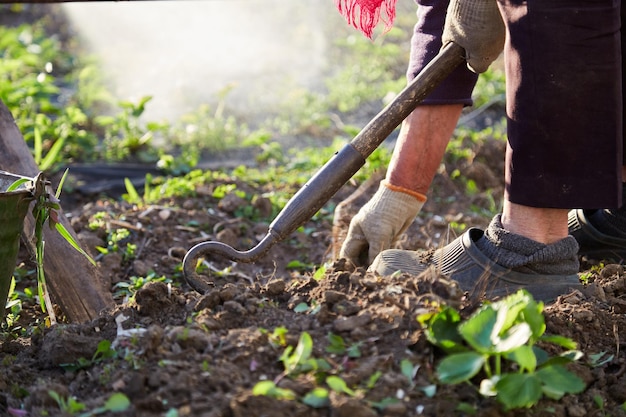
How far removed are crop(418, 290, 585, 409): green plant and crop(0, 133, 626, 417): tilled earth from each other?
68mm

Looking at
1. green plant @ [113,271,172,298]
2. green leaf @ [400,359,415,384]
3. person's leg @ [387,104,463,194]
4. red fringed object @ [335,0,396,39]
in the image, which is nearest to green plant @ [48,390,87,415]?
green leaf @ [400,359,415,384]

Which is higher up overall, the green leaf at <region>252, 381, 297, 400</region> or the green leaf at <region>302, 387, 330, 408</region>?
the green leaf at <region>252, 381, 297, 400</region>

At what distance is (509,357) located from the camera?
5.69 feet

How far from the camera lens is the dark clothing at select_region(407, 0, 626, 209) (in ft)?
7.14

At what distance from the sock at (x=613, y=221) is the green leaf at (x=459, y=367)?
1.39m

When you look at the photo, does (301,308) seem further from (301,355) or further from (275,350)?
(301,355)

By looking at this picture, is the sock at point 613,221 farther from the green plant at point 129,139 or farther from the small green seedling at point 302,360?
the green plant at point 129,139

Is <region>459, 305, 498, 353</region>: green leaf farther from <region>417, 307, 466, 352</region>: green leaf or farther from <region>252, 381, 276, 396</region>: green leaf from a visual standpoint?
<region>252, 381, 276, 396</region>: green leaf

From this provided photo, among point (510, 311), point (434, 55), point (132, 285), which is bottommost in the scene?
point (132, 285)

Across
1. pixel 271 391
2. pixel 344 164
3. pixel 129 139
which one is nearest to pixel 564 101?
pixel 344 164

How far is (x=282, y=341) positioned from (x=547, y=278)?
87 centimetres

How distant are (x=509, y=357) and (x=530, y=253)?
0.68 m

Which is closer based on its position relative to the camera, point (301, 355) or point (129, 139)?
point (301, 355)

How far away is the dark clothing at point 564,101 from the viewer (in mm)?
2178
